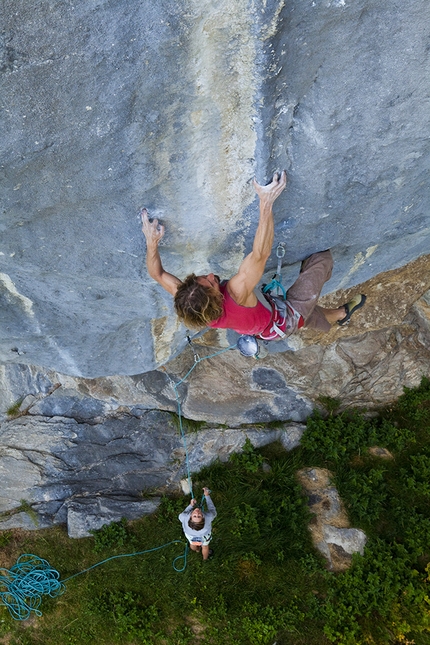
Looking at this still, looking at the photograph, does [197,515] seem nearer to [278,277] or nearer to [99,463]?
[99,463]

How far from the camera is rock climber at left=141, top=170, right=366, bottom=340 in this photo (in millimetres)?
2677

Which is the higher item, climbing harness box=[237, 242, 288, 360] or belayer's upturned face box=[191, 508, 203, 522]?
climbing harness box=[237, 242, 288, 360]

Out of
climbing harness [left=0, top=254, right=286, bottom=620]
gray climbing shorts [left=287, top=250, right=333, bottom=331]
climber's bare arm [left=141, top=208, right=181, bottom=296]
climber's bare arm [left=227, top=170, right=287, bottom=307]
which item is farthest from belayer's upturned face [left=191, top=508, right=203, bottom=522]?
climber's bare arm [left=227, top=170, right=287, bottom=307]

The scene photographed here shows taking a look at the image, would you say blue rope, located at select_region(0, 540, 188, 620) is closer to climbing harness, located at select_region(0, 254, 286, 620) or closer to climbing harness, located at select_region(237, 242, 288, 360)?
climbing harness, located at select_region(0, 254, 286, 620)

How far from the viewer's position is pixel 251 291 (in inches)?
115

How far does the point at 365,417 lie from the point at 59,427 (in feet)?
12.1

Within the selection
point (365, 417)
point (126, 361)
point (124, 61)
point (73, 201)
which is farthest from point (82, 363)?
point (365, 417)

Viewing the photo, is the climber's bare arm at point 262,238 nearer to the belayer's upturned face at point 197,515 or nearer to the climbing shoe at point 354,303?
the climbing shoe at point 354,303

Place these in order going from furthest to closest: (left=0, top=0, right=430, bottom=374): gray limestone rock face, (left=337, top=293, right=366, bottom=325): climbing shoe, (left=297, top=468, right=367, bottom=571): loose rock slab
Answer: (left=297, top=468, right=367, bottom=571): loose rock slab, (left=337, top=293, right=366, bottom=325): climbing shoe, (left=0, top=0, right=430, bottom=374): gray limestone rock face

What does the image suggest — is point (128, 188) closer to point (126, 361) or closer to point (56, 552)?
point (126, 361)

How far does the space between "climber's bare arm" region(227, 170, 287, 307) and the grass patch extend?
11.3 ft

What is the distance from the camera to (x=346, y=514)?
5574mm

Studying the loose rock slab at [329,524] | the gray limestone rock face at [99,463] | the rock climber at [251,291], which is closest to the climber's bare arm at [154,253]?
the rock climber at [251,291]

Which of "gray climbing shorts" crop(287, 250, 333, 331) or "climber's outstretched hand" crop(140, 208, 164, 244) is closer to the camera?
"climber's outstretched hand" crop(140, 208, 164, 244)
